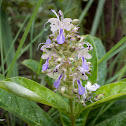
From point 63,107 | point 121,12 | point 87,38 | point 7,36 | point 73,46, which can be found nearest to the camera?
point 73,46

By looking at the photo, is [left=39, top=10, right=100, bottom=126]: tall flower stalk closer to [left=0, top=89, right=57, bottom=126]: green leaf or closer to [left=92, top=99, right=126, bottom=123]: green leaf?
[left=0, top=89, right=57, bottom=126]: green leaf

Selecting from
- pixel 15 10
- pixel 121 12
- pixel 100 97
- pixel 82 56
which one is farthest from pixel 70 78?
pixel 15 10

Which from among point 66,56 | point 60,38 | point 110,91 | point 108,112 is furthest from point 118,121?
point 60,38

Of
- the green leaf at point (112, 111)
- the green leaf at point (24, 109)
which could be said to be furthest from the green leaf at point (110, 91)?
the green leaf at point (112, 111)

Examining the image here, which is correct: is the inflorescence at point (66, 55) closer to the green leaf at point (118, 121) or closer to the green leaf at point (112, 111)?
the green leaf at point (118, 121)

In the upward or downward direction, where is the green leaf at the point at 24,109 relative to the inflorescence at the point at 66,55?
downward

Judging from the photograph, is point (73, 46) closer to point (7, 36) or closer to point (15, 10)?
point (7, 36)

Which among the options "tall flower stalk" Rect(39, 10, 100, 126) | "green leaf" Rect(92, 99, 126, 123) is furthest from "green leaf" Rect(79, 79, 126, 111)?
"green leaf" Rect(92, 99, 126, 123)

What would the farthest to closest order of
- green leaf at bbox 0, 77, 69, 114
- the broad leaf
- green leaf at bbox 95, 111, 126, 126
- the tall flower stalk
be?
the broad leaf → green leaf at bbox 95, 111, 126, 126 → the tall flower stalk → green leaf at bbox 0, 77, 69, 114
